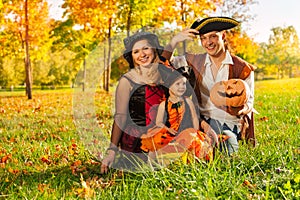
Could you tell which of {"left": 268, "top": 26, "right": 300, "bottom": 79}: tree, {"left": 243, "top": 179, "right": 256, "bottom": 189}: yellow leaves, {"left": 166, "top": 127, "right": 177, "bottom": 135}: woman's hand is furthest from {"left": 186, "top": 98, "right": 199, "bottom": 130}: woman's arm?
{"left": 268, "top": 26, "right": 300, "bottom": 79}: tree

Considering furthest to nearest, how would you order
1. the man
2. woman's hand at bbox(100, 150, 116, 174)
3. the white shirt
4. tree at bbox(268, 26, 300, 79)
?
tree at bbox(268, 26, 300, 79) < the white shirt < the man < woman's hand at bbox(100, 150, 116, 174)

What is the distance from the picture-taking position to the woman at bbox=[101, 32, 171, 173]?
3.83 m

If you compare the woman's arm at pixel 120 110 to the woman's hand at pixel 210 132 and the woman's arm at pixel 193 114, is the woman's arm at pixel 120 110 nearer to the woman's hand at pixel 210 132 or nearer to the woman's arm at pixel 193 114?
the woman's arm at pixel 193 114

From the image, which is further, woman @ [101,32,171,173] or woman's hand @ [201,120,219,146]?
woman @ [101,32,171,173]

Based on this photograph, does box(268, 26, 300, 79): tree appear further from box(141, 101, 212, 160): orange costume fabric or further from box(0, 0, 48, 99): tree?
box(141, 101, 212, 160): orange costume fabric

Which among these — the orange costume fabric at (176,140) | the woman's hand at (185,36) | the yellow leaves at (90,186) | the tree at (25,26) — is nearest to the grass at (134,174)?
the yellow leaves at (90,186)

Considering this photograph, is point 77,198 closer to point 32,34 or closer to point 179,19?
point 179,19

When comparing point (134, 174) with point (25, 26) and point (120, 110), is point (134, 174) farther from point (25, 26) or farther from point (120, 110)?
point (25, 26)

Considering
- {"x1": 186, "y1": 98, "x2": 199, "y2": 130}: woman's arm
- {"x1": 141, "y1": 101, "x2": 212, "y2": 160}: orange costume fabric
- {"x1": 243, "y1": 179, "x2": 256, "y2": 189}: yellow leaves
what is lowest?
{"x1": 243, "y1": 179, "x2": 256, "y2": 189}: yellow leaves

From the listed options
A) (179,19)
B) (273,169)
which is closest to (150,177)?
(273,169)

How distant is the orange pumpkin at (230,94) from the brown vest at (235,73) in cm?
16

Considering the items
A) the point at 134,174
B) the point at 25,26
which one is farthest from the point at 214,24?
the point at 25,26

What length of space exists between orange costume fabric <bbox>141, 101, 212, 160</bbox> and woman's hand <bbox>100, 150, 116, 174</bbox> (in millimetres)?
287

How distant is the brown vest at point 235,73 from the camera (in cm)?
409
